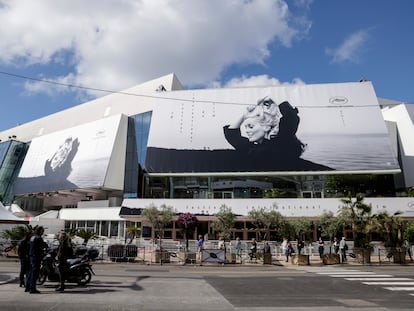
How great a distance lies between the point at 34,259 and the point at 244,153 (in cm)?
3342

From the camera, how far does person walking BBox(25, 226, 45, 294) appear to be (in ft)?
29.0

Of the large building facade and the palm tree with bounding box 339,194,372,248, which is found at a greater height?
the large building facade

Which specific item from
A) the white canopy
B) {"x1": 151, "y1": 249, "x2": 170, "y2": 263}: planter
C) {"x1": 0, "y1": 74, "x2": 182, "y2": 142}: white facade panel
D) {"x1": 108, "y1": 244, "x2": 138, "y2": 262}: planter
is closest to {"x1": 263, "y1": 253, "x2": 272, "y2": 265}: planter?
{"x1": 151, "y1": 249, "x2": 170, "y2": 263}: planter

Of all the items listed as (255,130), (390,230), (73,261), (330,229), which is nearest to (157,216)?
(330,229)

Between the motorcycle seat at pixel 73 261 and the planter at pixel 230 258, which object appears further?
the planter at pixel 230 258

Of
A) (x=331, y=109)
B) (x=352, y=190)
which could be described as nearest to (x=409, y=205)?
(x=352, y=190)

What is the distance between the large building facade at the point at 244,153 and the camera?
38.0 m

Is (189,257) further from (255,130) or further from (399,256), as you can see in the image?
(255,130)

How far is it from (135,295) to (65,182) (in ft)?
140

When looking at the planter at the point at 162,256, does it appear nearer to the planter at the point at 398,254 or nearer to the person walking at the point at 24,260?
the person walking at the point at 24,260

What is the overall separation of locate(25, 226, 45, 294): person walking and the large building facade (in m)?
27.7

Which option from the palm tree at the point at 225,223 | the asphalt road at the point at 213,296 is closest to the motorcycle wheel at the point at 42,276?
the asphalt road at the point at 213,296

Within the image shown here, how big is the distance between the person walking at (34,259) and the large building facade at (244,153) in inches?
1089

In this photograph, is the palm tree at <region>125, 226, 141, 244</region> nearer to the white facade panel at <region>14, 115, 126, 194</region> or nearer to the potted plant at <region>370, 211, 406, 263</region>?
the white facade panel at <region>14, 115, 126, 194</region>
